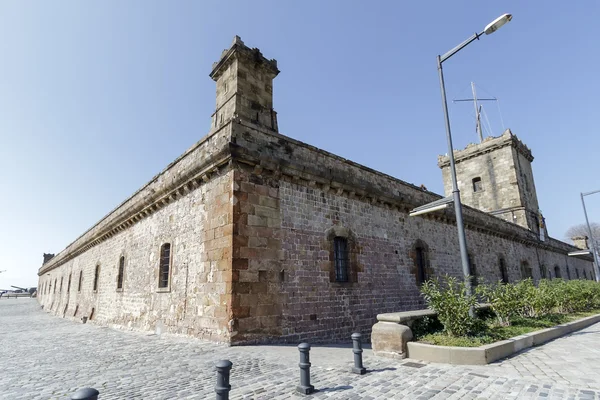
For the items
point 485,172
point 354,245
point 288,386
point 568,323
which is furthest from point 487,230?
point 288,386

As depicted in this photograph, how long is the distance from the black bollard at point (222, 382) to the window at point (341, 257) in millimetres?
6595

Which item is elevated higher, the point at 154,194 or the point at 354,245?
the point at 154,194

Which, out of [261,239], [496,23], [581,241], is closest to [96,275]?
[261,239]

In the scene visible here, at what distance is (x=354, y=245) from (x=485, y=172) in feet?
65.7

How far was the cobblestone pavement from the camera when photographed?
4.12 m

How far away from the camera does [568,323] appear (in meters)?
8.40

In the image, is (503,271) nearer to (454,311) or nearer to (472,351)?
(454,311)

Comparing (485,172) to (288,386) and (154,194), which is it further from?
(288,386)

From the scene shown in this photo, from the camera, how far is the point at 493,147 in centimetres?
2503

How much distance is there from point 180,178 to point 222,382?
7.53 metres

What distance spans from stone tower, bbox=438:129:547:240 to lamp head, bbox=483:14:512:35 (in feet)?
66.6

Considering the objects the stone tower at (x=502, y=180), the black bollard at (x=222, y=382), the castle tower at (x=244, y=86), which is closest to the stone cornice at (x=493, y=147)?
the stone tower at (x=502, y=180)

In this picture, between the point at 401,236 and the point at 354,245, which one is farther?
the point at 401,236

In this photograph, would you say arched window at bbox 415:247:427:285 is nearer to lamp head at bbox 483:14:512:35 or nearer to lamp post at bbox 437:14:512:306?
lamp post at bbox 437:14:512:306
